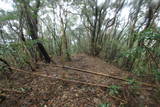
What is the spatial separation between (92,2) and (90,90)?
6149mm

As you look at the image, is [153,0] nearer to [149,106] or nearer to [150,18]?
[150,18]

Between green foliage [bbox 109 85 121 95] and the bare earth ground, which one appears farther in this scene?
green foliage [bbox 109 85 121 95]

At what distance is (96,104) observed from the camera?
7.53 feet

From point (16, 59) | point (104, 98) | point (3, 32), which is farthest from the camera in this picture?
point (3, 32)

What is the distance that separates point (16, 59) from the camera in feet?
13.1

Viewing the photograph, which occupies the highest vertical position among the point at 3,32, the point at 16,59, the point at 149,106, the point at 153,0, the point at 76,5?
the point at 76,5

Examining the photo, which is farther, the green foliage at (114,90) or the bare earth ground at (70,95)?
the green foliage at (114,90)

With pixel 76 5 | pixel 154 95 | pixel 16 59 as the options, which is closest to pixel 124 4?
pixel 76 5

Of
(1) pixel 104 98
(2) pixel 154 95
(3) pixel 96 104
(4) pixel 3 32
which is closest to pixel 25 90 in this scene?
(3) pixel 96 104

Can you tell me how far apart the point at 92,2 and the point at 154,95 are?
6.43m

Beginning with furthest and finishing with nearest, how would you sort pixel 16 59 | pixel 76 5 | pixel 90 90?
1. pixel 76 5
2. pixel 16 59
3. pixel 90 90

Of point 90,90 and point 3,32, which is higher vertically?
point 3,32

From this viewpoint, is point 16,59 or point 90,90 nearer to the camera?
point 90,90

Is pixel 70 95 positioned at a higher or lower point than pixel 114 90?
lower
